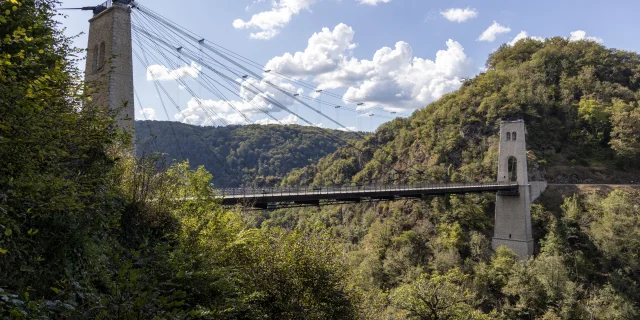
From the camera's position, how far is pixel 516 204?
31.5m

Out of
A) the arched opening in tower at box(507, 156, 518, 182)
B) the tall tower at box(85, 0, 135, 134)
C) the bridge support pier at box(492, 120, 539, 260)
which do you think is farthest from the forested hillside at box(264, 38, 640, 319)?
the tall tower at box(85, 0, 135, 134)

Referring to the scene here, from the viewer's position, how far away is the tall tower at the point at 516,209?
30.6 metres

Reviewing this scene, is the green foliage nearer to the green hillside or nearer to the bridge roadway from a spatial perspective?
the bridge roadway

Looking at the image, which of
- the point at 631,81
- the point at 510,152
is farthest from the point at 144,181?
the point at 631,81

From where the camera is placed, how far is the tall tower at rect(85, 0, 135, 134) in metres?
13.6

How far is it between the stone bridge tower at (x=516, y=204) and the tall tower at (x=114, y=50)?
101ft

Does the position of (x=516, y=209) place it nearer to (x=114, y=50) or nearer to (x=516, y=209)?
(x=516, y=209)

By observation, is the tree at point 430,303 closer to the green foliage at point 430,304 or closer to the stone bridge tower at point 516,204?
the green foliage at point 430,304

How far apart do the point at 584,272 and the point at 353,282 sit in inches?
972

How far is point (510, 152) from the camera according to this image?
111 feet

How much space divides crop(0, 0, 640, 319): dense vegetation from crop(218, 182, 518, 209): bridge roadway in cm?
133

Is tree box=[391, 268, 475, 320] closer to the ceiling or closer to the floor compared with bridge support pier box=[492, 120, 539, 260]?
closer to the floor

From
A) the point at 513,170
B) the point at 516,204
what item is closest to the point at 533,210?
the point at 516,204

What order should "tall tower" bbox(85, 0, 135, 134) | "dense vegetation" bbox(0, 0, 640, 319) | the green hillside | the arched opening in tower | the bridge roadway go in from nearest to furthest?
"dense vegetation" bbox(0, 0, 640, 319) → "tall tower" bbox(85, 0, 135, 134) → the bridge roadway → the green hillside → the arched opening in tower
